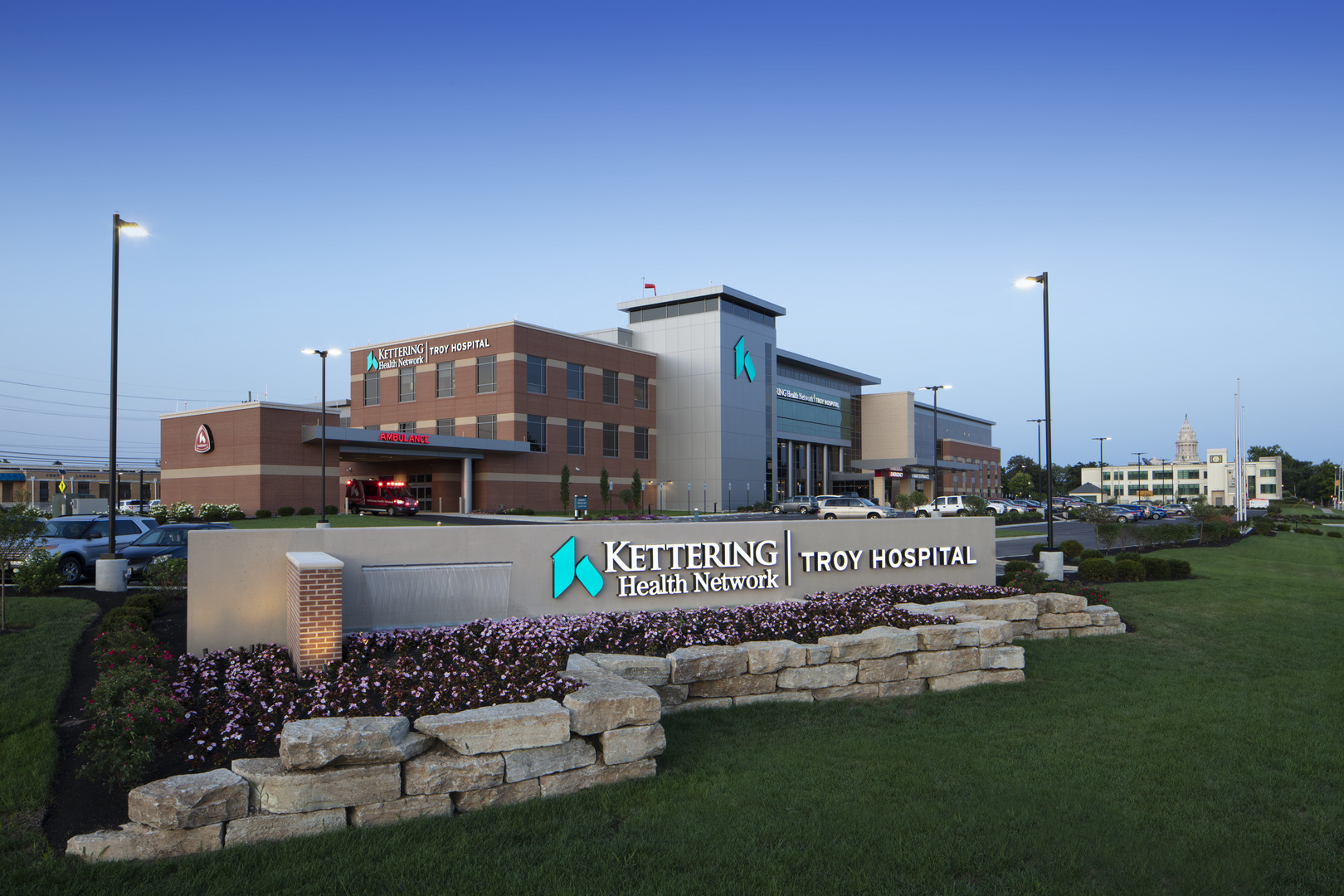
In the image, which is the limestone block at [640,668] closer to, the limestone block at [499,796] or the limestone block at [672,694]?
the limestone block at [672,694]

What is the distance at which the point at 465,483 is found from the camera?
166ft

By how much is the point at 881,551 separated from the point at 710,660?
6670 millimetres

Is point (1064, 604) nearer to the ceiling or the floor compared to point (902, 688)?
nearer to the ceiling

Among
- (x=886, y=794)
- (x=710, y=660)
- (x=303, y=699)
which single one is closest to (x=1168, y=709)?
(x=886, y=794)

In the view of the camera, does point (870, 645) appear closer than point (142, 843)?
No

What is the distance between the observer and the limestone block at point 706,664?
866 cm

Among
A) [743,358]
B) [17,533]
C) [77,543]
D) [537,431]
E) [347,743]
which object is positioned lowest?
[347,743]

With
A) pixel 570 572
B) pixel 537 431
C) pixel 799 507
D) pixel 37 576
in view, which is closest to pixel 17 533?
pixel 37 576

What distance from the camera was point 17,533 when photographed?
45.5 feet

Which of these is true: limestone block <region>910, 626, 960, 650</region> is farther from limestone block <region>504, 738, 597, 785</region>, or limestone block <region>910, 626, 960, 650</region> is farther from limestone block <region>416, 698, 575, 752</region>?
limestone block <region>416, 698, 575, 752</region>

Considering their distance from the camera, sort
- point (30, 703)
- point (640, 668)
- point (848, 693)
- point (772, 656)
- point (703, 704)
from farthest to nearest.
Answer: point (848, 693) → point (772, 656) → point (703, 704) → point (640, 668) → point (30, 703)

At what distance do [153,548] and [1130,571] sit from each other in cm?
2437

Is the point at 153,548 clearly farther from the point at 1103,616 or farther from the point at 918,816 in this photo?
the point at 1103,616

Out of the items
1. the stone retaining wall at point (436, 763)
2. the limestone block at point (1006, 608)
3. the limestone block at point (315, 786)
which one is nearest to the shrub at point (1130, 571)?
the limestone block at point (1006, 608)
